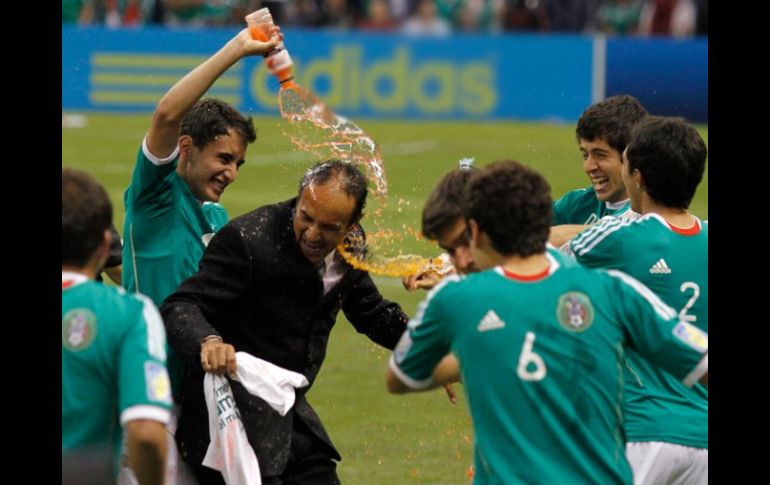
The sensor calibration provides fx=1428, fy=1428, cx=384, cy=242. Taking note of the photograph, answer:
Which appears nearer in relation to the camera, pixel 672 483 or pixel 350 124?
pixel 672 483

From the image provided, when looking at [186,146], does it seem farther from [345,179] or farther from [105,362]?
[105,362]

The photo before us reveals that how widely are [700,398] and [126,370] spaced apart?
2.37 meters

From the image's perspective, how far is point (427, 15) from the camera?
28.8m

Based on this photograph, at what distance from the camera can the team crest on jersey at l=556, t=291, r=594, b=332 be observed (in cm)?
450

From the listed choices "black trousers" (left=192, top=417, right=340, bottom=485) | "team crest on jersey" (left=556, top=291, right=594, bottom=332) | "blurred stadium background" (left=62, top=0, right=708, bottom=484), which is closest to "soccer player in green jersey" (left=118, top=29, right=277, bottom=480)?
"black trousers" (left=192, top=417, right=340, bottom=485)

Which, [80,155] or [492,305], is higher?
[492,305]

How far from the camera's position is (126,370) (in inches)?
169

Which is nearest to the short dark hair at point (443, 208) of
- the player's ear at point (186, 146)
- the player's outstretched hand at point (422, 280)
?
the player's outstretched hand at point (422, 280)

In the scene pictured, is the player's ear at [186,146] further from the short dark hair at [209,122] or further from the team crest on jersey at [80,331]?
the team crest on jersey at [80,331]

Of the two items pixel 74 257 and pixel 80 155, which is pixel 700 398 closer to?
pixel 74 257

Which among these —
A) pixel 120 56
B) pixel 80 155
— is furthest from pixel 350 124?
pixel 120 56

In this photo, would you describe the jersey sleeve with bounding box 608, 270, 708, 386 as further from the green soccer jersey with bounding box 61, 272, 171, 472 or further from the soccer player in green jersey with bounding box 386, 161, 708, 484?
the green soccer jersey with bounding box 61, 272, 171, 472

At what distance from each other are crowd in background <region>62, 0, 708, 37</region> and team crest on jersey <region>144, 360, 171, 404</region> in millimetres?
23959

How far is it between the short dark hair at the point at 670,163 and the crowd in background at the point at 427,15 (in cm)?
2250
